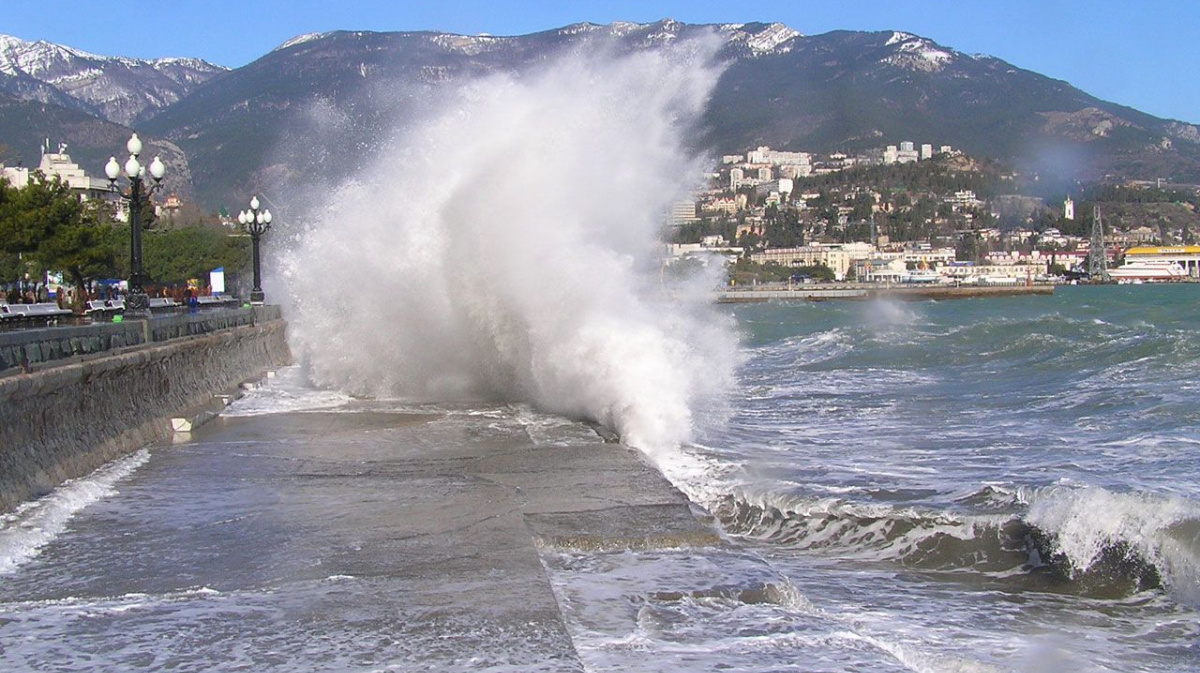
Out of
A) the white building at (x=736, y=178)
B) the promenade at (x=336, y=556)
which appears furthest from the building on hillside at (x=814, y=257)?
the promenade at (x=336, y=556)

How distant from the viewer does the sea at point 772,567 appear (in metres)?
5.60

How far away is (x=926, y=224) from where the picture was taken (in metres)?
158

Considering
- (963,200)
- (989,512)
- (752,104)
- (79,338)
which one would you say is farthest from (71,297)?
(963,200)

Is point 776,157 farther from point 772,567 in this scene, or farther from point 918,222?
point 772,567

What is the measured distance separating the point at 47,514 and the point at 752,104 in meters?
147

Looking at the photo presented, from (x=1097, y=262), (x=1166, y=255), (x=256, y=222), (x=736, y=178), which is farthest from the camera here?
(x=736, y=178)

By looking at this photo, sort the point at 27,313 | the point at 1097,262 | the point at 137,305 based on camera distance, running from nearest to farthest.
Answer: the point at 137,305 < the point at 27,313 < the point at 1097,262

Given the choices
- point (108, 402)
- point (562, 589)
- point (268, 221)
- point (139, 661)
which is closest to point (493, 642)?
point (562, 589)

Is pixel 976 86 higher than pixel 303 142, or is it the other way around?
pixel 976 86

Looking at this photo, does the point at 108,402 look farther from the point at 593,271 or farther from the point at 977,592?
the point at 977,592

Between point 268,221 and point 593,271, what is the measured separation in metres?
20.5

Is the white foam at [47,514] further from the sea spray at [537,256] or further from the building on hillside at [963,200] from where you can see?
the building on hillside at [963,200]

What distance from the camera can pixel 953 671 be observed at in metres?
5.54

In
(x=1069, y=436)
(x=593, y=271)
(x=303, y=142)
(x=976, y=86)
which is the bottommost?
(x=1069, y=436)
